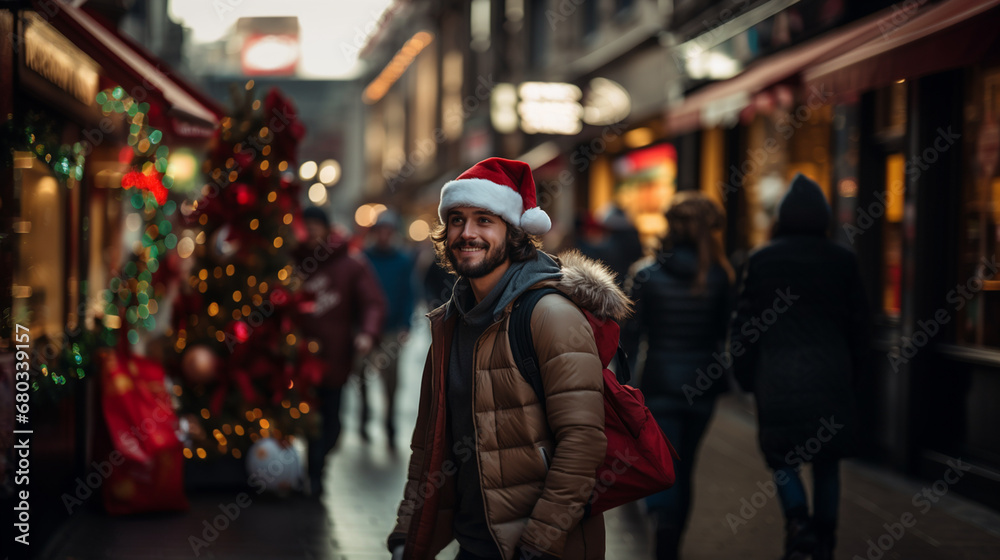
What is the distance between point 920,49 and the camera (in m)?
6.26

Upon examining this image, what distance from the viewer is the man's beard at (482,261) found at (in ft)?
10.5

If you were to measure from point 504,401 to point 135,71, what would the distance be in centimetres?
348

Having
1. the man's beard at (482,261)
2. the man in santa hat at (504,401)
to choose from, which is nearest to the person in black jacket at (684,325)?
the man in santa hat at (504,401)

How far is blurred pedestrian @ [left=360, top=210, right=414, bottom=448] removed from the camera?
393 inches

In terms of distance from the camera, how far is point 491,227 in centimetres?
326

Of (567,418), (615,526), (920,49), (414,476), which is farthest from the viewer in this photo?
(615,526)

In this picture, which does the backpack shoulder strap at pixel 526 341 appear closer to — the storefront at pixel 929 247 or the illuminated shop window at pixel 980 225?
the storefront at pixel 929 247

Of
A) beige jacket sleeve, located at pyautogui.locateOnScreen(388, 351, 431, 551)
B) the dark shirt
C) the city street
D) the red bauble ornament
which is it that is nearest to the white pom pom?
the dark shirt

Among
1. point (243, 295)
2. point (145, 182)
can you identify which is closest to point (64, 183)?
point (145, 182)

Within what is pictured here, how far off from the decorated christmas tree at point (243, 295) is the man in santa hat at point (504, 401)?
13.1 ft

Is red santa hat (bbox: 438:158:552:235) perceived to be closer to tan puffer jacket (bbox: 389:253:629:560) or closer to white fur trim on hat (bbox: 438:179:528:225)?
white fur trim on hat (bbox: 438:179:528:225)

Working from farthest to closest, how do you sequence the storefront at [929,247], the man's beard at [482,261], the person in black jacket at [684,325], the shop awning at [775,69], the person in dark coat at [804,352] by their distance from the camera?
the shop awning at [775,69] → the storefront at [929,247] → the person in black jacket at [684,325] → the person in dark coat at [804,352] → the man's beard at [482,261]

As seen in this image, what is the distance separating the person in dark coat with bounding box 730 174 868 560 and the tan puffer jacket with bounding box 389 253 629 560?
6.88 feet

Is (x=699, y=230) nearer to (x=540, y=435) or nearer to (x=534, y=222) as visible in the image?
(x=534, y=222)
